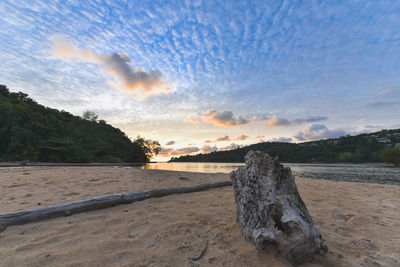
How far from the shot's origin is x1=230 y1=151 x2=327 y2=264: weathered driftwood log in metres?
2.01

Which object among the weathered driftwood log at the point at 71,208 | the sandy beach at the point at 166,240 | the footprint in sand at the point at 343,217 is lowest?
the footprint in sand at the point at 343,217

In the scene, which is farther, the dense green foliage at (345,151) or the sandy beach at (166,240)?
the dense green foliage at (345,151)

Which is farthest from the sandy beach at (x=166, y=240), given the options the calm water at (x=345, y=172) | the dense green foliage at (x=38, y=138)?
the dense green foliage at (x=38, y=138)

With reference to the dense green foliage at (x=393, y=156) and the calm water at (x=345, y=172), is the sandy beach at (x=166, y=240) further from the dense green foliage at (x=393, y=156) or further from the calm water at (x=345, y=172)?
the dense green foliage at (x=393, y=156)

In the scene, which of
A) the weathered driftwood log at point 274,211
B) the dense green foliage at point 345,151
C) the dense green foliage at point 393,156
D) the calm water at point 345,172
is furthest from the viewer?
the dense green foliage at point 345,151

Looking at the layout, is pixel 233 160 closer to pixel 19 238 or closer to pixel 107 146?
pixel 107 146

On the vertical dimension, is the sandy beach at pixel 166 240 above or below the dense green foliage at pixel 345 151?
below

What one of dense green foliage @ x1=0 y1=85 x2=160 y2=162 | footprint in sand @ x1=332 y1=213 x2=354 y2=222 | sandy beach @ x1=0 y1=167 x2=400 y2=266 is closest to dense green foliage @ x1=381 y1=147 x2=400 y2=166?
sandy beach @ x1=0 y1=167 x2=400 y2=266

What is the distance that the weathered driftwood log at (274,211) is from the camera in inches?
79.1

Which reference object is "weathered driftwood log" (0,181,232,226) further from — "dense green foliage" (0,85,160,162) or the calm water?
"dense green foliage" (0,85,160,162)

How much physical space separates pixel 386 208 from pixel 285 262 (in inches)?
212

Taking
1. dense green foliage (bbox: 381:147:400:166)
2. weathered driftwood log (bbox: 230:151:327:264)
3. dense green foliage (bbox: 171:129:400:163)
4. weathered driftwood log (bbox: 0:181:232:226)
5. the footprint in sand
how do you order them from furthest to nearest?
dense green foliage (bbox: 171:129:400:163), dense green foliage (bbox: 381:147:400:166), the footprint in sand, weathered driftwood log (bbox: 0:181:232:226), weathered driftwood log (bbox: 230:151:327:264)

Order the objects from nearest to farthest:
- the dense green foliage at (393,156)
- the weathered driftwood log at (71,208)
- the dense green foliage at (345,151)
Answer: the weathered driftwood log at (71,208)
the dense green foliage at (393,156)
the dense green foliage at (345,151)

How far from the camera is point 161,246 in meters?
2.39
